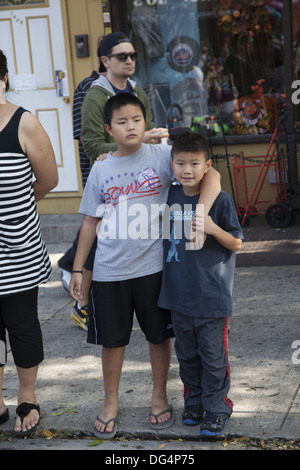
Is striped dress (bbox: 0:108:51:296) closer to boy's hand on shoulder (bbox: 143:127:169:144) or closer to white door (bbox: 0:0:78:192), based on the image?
boy's hand on shoulder (bbox: 143:127:169:144)

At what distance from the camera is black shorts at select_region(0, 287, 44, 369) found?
11.7ft

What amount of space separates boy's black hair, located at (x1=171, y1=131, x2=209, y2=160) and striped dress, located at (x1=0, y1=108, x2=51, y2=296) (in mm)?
758

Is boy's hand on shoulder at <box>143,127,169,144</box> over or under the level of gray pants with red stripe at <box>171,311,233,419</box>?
over

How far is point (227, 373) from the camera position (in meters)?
3.45

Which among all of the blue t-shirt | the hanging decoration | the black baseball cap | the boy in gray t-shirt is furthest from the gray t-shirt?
the hanging decoration

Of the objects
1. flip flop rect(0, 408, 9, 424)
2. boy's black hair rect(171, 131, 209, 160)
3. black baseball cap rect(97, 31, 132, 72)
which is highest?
black baseball cap rect(97, 31, 132, 72)

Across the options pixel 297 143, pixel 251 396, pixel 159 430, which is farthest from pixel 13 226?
pixel 297 143

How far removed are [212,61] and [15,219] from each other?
5.07 metres

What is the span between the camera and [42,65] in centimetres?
775

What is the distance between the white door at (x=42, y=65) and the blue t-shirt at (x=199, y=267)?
15.2 ft

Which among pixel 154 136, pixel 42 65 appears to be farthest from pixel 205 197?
pixel 42 65

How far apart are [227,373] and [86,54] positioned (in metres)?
4.94

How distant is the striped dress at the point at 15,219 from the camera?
3.41 m

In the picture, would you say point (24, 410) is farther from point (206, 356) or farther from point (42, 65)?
point (42, 65)
